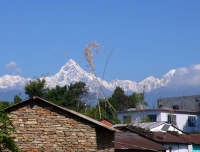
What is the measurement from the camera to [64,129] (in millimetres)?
23734

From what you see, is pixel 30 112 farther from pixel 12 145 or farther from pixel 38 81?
pixel 38 81

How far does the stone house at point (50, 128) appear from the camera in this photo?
23625 millimetres

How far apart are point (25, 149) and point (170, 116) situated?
138ft

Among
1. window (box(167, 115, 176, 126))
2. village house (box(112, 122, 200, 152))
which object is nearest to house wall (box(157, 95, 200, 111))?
window (box(167, 115, 176, 126))

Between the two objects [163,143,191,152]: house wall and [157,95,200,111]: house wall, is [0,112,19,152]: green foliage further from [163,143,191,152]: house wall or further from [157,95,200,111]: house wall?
[157,95,200,111]: house wall

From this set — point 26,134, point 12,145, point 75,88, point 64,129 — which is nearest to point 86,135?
point 64,129

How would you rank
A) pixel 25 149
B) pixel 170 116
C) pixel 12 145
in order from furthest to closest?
pixel 170 116 < pixel 25 149 < pixel 12 145

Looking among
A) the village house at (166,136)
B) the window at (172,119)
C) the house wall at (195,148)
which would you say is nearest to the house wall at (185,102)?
the window at (172,119)

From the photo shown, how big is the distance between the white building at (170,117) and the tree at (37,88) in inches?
379

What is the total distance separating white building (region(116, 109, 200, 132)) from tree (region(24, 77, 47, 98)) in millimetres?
9635

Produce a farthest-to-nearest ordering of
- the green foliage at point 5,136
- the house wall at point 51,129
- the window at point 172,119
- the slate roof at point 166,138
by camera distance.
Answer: the window at point 172,119 < the slate roof at point 166,138 < the house wall at point 51,129 < the green foliage at point 5,136

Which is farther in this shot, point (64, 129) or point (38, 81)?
point (38, 81)

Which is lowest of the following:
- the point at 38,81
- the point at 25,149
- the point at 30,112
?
the point at 25,149

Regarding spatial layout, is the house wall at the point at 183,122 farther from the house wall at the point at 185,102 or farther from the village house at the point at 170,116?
the house wall at the point at 185,102
